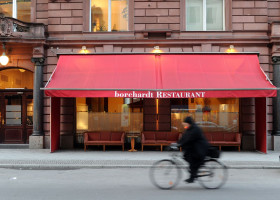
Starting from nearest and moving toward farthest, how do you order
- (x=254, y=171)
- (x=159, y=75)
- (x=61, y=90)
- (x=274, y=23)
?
(x=254, y=171), (x=61, y=90), (x=159, y=75), (x=274, y=23)

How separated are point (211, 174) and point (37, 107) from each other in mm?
9975

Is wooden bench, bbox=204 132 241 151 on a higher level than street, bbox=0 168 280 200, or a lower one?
higher

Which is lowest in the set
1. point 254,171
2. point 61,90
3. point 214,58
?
point 254,171

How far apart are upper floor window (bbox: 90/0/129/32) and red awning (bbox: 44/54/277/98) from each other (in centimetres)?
199

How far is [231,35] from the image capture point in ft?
47.4

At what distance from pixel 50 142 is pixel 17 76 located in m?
4.47

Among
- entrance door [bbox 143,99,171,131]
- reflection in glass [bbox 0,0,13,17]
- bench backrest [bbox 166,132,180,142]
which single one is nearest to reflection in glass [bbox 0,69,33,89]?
reflection in glass [bbox 0,0,13,17]

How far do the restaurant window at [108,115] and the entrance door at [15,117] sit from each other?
2.72 meters

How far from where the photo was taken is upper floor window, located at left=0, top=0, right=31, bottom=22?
50.0 feet

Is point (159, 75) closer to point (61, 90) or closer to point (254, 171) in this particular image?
point (61, 90)

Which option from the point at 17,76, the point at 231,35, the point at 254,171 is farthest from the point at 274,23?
the point at 17,76

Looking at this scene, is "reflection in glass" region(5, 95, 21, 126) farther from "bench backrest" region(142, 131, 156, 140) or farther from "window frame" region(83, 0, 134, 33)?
"bench backrest" region(142, 131, 156, 140)

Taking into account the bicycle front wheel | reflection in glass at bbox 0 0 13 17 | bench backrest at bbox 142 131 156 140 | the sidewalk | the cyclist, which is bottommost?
the sidewalk

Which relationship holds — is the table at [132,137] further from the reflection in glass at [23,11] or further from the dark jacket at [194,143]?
the reflection in glass at [23,11]
